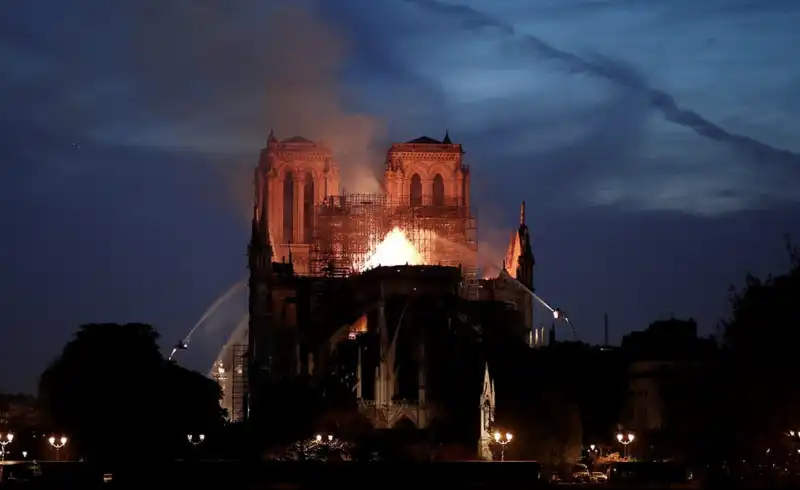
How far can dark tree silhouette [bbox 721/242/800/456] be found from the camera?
86562 mm

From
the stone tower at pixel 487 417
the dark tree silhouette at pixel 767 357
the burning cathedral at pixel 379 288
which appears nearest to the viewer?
the dark tree silhouette at pixel 767 357

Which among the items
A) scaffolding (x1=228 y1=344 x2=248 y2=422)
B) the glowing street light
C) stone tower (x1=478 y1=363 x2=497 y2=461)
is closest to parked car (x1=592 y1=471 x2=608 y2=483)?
stone tower (x1=478 y1=363 x2=497 y2=461)

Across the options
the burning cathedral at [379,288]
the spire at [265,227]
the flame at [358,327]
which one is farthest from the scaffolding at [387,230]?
the flame at [358,327]

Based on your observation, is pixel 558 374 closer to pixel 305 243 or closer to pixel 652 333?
pixel 652 333

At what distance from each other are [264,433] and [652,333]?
4794 cm

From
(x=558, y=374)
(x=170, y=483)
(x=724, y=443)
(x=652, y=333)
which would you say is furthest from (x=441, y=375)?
(x=170, y=483)

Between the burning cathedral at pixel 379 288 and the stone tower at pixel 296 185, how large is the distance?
0.47 feet

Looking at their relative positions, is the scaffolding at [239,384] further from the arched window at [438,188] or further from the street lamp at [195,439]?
the street lamp at [195,439]

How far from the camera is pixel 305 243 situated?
593 feet

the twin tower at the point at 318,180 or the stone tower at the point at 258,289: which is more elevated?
the twin tower at the point at 318,180

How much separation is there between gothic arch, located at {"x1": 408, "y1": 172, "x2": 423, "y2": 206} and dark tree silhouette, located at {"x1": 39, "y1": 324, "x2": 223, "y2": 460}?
2273 inches

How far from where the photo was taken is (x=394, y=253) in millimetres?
172375

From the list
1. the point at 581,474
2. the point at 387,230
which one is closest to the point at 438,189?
the point at 387,230

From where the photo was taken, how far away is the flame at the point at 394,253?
564 feet
